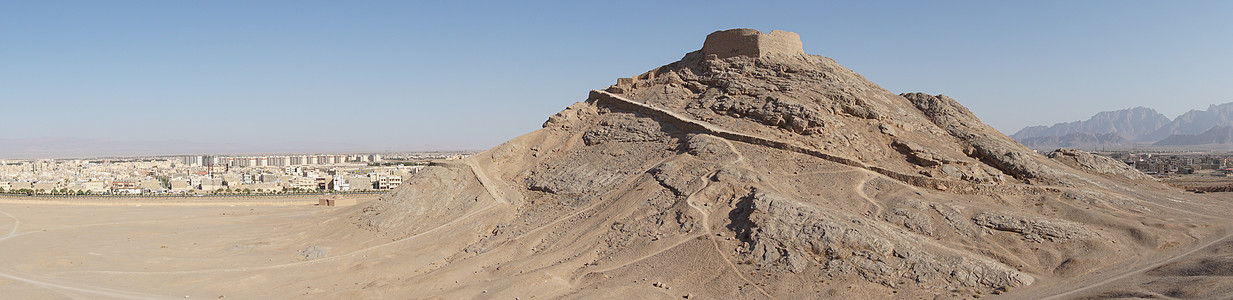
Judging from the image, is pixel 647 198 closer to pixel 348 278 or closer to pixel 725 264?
pixel 725 264

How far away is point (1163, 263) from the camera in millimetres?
15258

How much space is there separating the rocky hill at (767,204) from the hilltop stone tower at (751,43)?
0.27 feet

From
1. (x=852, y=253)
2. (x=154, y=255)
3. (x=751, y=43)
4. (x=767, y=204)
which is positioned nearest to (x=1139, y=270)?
(x=852, y=253)

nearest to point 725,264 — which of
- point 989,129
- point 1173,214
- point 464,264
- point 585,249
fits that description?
point 585,249

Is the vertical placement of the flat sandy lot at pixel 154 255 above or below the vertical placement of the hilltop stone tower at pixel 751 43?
below

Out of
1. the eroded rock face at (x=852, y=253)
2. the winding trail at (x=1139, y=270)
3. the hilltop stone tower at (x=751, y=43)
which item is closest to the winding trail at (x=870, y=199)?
the eroded rock face at (x=852, y=253)

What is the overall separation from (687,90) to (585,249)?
11.9m

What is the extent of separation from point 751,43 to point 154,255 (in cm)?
2281

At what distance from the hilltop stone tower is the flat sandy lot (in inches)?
654

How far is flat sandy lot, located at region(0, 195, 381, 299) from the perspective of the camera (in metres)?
18.6

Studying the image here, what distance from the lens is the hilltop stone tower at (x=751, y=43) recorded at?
28312 millimetres

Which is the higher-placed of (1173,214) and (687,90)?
(687,90)


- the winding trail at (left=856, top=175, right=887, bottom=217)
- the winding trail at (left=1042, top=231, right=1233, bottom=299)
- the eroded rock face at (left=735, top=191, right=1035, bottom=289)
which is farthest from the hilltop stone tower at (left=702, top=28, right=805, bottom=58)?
the winding trail at (left=1042, top=231, right=1233, bottom=299)

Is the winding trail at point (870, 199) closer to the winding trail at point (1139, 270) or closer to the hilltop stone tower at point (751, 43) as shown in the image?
the winding trail at point (1139, 270)
